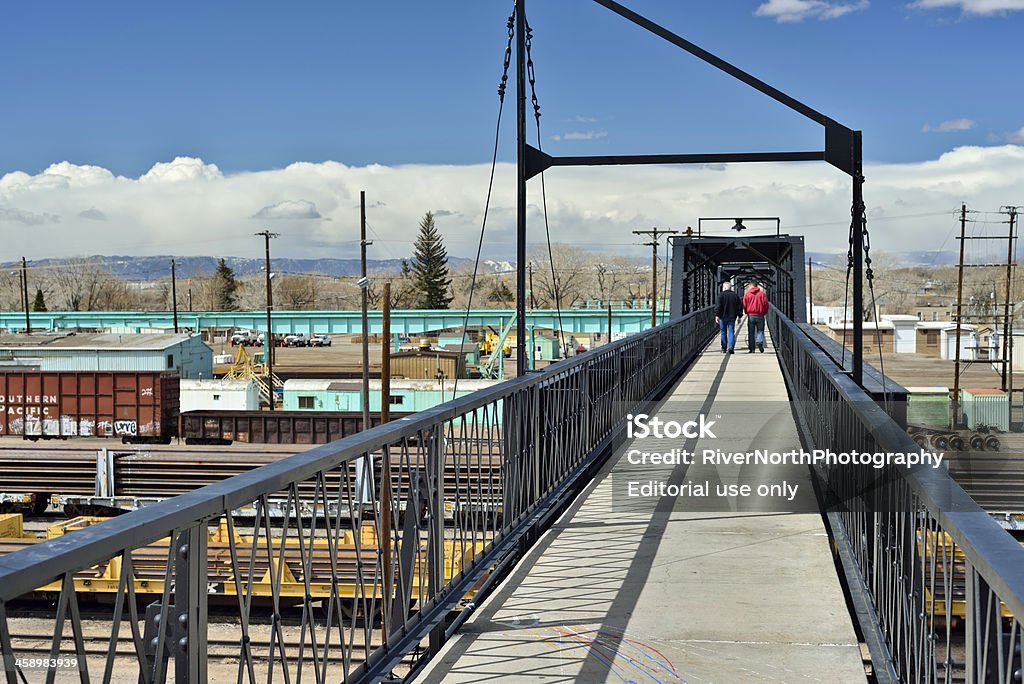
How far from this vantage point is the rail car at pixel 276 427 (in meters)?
40.5

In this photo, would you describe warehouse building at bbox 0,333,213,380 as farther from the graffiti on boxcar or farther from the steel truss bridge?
the steel truss bridge

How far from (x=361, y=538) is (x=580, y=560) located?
2505 mm

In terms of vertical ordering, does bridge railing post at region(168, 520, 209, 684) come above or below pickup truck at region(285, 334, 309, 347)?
above

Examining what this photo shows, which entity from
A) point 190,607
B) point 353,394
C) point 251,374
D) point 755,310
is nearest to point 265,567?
point 755,310

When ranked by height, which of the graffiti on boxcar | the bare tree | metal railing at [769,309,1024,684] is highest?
the bare tree

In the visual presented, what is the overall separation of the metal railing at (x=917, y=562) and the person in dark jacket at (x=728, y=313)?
56.1 ft

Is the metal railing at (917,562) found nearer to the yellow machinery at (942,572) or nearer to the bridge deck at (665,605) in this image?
the yellow machinery at (942,572)

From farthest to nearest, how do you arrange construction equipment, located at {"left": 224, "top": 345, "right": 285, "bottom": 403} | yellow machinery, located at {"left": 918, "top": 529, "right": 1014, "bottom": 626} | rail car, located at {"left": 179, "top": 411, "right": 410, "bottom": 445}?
construction equipment, located at {"left": 224, "top": 345, "right": 285, "bottom": 403} < rail car, located at {"left": 179, "top": 411, "right": 410, "bottom": 445} < yellow machinery, located at {"left": 918, "top": 529, "right": 1014, "bottom": 626}

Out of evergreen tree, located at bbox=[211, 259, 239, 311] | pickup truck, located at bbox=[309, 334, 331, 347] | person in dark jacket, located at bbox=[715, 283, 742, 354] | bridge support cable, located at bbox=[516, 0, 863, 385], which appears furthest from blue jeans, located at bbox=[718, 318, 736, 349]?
evergreen tree, located at bbox=[211, 259, 239, 311]

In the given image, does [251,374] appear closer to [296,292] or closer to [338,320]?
[338,320]

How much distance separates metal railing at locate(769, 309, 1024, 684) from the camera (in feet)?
8.97

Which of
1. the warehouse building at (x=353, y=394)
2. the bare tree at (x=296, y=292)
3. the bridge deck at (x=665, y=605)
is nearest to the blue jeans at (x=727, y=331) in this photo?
the bridge deck at (x=665, y=605)

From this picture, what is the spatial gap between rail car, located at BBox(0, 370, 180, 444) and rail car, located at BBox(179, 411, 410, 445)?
4.76 meters

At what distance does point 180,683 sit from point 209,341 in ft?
404
